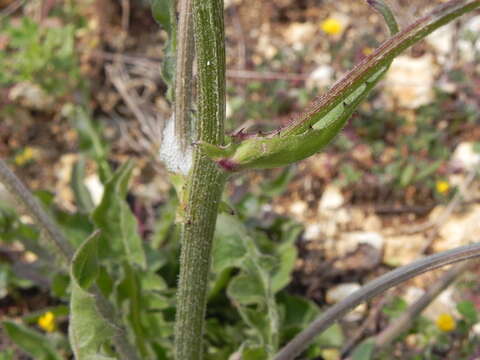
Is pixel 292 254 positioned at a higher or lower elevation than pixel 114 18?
lower

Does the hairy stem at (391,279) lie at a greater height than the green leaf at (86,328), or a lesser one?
greater

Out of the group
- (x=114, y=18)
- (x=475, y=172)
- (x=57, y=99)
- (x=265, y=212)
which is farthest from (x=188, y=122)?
(x=114, y=18)

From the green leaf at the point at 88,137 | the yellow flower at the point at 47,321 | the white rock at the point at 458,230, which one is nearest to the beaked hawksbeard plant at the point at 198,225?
the yellow flower at the point at 47,321

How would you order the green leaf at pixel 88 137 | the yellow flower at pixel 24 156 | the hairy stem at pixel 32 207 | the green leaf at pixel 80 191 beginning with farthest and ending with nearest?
the yellow flower at pixel 24 156 < the green leaf at pixel 88 137 < the green leaf at pixel 80 191 < the hairy stem at pixel 32 207

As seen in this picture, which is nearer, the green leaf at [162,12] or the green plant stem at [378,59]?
the green plant stem at [378,59]

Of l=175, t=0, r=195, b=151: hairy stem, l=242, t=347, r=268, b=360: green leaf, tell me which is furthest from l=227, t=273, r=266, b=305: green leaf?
l=175, t=0, r=195, b=151: hairy stem

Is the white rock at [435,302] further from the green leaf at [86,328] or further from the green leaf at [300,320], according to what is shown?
the green leaf at [86,328]

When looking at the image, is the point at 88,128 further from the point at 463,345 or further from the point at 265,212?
the point at 463,345
